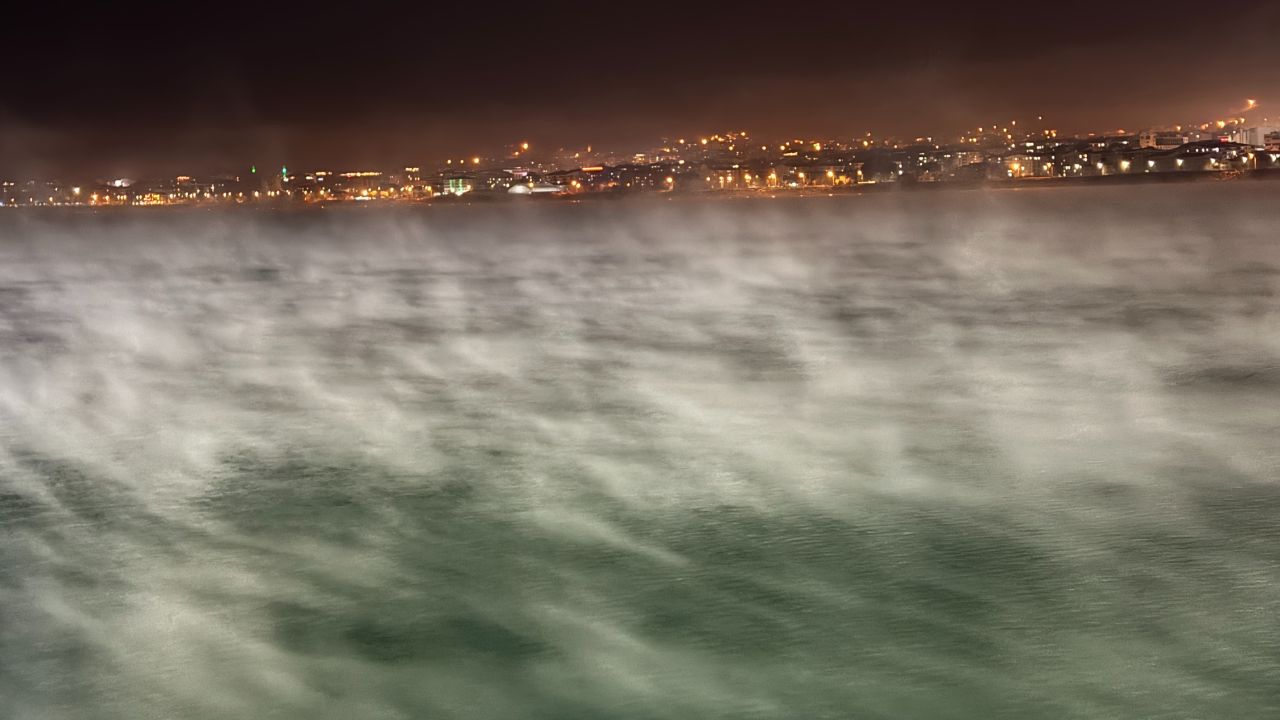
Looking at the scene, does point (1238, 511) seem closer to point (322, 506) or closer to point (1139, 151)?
point (322, 506)

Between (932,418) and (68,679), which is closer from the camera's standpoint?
(68,679)

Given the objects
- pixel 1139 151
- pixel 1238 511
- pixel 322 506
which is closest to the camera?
pixel 1238 511

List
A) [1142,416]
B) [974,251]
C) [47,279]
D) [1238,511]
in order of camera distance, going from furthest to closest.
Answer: [974,251], [47,279], [1142,416], [1238,511]

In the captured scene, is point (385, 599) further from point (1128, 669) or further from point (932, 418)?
point (932, 418)

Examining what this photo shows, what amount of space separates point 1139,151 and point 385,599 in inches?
6099

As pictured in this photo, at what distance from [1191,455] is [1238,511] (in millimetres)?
2039

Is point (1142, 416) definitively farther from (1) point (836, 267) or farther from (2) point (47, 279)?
(2) point (47, 279)

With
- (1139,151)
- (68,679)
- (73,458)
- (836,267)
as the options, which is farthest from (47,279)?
(1139,151)

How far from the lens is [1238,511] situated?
28.5 feet

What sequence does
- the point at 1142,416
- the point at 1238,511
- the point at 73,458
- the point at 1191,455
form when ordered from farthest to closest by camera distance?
the point at 1142,416
the point at 73,458
the point at 1191,455
the point at 1238,511

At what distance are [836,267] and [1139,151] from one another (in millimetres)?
123437

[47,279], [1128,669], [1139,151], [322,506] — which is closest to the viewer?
[1128,669]

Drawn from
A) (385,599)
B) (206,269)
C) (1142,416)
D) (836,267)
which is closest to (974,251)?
(836,267)

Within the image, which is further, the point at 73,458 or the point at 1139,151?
the point at 1139,151
